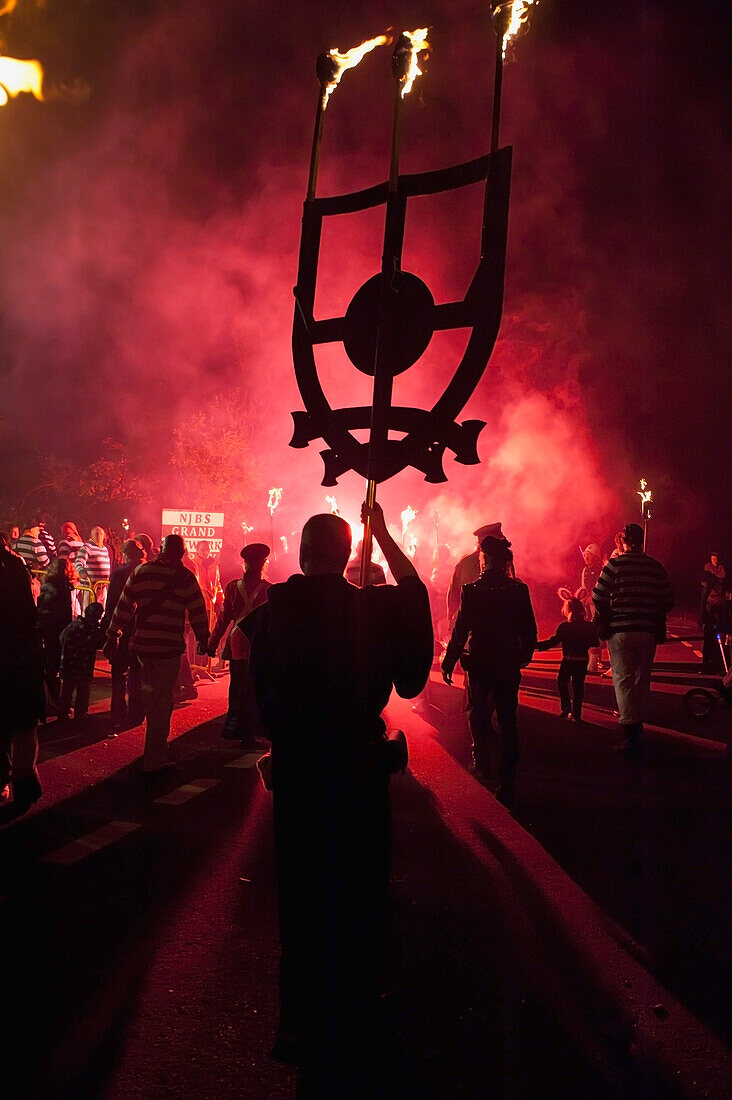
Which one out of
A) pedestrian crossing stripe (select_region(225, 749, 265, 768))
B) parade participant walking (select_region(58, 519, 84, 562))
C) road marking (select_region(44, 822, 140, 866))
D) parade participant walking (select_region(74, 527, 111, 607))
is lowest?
road marking (select_region(44, 822, 140, 866))

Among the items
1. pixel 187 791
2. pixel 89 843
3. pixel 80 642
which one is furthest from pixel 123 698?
pixel 89 843

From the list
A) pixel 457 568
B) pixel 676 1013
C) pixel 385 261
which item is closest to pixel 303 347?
pixel 385 261

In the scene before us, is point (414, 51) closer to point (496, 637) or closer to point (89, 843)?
point (496, 637)

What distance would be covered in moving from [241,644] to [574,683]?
151 inches

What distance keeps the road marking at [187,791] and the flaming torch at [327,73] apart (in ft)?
12.7

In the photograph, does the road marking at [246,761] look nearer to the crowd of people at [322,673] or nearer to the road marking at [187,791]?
the crowd of people at [322,673]

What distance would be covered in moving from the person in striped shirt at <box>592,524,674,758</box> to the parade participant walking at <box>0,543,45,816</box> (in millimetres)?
4757

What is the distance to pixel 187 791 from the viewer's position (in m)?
5.47

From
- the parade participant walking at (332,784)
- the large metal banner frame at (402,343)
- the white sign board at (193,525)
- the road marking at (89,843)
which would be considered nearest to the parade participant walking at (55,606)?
the road marking at (89,843)

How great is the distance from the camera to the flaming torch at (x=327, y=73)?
3.58m

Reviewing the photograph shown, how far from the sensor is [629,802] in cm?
517

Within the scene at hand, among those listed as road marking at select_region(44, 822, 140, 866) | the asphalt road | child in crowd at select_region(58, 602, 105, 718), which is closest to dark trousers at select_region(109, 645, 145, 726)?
child in crowd at select_region(58, 602, 105, 718)

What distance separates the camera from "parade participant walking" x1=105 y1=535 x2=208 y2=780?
580cm

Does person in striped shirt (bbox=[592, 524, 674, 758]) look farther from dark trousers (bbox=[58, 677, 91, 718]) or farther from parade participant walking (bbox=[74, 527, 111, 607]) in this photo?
parade participant walking (bbox=[74, 527, 111, 607])
